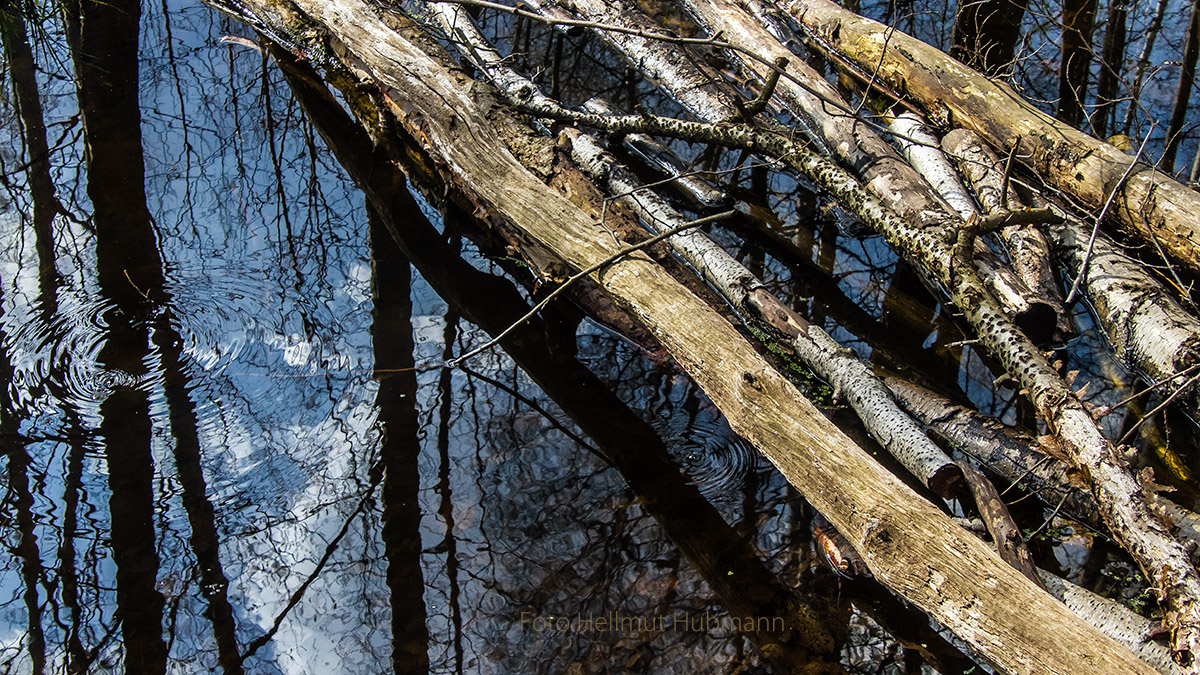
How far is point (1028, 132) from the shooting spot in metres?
5.56

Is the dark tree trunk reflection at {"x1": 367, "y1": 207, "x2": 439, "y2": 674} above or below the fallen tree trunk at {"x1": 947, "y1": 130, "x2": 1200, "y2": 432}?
above

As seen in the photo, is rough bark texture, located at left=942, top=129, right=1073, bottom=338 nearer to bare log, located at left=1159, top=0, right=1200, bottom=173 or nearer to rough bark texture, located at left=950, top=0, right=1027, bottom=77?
bare log, located at left=1159, top=0, right=1200, bottom=173

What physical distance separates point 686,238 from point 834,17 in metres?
3.31

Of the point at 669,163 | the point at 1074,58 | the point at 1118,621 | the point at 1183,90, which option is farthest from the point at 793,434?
the point at 1074,58

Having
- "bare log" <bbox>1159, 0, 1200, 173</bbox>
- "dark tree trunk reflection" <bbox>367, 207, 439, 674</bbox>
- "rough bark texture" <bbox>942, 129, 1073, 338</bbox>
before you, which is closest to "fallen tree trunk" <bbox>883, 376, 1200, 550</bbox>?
→ "rough bark texture" <bbox>942, 129, 1073, 338</bbox>

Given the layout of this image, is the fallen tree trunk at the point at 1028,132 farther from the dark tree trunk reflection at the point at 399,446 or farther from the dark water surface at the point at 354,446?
the dark tree trunk reflection at the point at 399,446

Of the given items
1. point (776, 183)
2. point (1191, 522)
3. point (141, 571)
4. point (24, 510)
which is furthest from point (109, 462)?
point (1191, 522)

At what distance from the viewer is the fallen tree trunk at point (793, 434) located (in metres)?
2.95

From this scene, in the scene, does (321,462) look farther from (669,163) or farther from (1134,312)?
(1134,312)

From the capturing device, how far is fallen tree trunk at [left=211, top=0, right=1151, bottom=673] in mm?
2949

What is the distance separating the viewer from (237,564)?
4.17 m

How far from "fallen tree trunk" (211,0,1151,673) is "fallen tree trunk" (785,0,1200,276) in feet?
5.58

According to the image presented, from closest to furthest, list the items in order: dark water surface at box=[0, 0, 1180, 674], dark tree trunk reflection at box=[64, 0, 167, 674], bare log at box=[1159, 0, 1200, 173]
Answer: dark water surface at box=[0, 0, 1180, 674], dark tree trunk reflection at box=[64, 0, 167, 674], bare log at box=[1159, 0, 1200, 173]

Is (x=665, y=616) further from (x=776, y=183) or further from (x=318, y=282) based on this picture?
(x=776, y=183)
